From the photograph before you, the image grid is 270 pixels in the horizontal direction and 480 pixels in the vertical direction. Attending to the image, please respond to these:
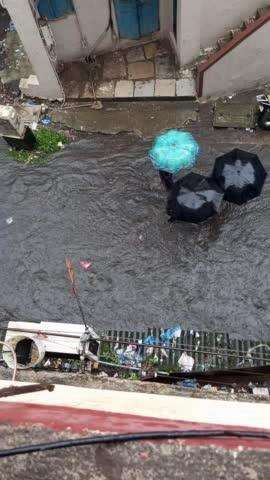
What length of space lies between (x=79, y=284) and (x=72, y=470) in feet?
19.0

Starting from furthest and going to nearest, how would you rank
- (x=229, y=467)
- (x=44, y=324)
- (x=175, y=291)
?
(x=175, y=291), (x=44, y=324), (x=229, y=467)

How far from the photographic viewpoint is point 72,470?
2502 millimetres

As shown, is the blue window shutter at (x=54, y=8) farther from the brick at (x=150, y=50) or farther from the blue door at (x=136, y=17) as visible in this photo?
the brick at (x=150, y=50)

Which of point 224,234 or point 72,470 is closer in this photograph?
point 72,470

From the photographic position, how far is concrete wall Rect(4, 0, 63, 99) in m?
8.50

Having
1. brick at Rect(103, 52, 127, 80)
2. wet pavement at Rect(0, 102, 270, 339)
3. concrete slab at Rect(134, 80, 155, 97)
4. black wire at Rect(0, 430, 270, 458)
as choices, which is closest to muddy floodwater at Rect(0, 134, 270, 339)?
wet pavement at Rect(0, 102, 270, 339)

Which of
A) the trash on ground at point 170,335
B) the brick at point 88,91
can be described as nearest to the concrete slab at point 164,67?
the brick at point 88,91

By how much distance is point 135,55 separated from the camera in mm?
10703

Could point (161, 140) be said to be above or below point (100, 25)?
below

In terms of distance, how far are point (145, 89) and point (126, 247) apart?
3.83 m

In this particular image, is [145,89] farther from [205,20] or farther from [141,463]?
[141,463]

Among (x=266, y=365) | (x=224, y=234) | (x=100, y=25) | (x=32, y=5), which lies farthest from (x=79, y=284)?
(x=100, y=25)

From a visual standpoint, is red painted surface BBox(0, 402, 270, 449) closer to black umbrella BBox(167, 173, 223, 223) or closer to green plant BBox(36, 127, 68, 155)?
black umbrella BBox(167, 173, 223, 223)

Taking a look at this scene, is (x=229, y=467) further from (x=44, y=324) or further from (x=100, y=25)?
(x=100, y=25)
